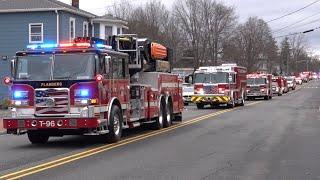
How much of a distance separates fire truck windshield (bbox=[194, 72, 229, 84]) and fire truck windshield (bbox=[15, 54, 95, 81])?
2234 cm

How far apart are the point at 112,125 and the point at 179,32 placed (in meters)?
68.1

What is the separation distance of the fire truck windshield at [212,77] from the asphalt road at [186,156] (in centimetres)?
1686

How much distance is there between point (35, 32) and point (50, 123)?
A: 3070cm

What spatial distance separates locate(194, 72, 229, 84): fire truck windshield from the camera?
37312 mm

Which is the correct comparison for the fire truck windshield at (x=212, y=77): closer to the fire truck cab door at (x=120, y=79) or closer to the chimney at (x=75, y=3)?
the chimney at (x=75, y=3)

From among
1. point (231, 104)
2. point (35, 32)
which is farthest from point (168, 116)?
point (35, 32)

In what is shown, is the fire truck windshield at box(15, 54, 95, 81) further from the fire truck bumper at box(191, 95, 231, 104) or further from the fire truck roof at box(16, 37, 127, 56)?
the fire truck bumper at box(191, 95, 231, 104)

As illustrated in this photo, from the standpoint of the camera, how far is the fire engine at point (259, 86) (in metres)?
53.3

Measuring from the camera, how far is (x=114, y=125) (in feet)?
53.9

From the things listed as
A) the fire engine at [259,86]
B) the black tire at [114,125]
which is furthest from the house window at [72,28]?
the black tire at [114,125]

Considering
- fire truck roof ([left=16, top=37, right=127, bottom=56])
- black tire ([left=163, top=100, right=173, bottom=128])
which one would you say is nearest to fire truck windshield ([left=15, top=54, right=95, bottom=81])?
fire truck roof ([left=16, top=37, right=127, bottom=56])

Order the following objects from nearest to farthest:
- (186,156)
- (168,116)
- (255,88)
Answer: (186,156) < (168,116) < (255,88)

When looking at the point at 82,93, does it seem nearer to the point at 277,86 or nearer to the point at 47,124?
the point at 47,124

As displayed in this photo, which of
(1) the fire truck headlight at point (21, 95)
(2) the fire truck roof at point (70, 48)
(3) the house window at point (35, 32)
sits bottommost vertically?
(1) the fire truck headlight at point (21, 95)
